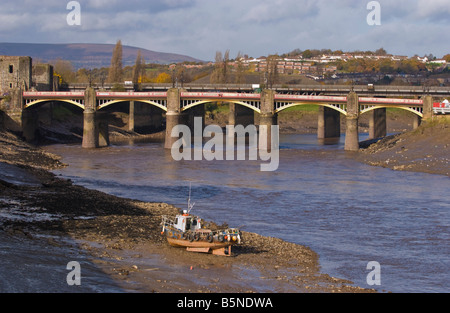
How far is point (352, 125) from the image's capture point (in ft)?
293

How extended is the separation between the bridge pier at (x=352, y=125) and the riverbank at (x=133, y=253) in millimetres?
48298

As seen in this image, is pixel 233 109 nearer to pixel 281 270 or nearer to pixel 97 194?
pixel 97 194

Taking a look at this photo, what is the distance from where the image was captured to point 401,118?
14325 centimetres

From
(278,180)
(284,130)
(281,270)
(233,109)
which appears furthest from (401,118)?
(281,270)

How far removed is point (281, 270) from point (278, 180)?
32.1 metres

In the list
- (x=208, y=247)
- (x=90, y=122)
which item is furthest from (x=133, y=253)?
(x=90, y=122)

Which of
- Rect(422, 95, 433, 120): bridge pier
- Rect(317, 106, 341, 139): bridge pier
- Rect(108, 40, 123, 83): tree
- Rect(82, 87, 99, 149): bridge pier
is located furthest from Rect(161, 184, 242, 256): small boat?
Rect(108, 40, 123, 83): tree

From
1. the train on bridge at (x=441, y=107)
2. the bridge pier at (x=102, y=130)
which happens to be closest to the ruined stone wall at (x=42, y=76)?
the bridge pier at (x=102, y=130)

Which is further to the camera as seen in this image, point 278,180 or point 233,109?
point 233,109

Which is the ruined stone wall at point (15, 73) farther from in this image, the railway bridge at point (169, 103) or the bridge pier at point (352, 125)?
the bridge pier at point (352, 125)

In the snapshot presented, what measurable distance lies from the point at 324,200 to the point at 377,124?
206 feet

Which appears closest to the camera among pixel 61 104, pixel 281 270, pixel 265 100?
pixel 281 270

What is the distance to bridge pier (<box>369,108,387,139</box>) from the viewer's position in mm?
111125
